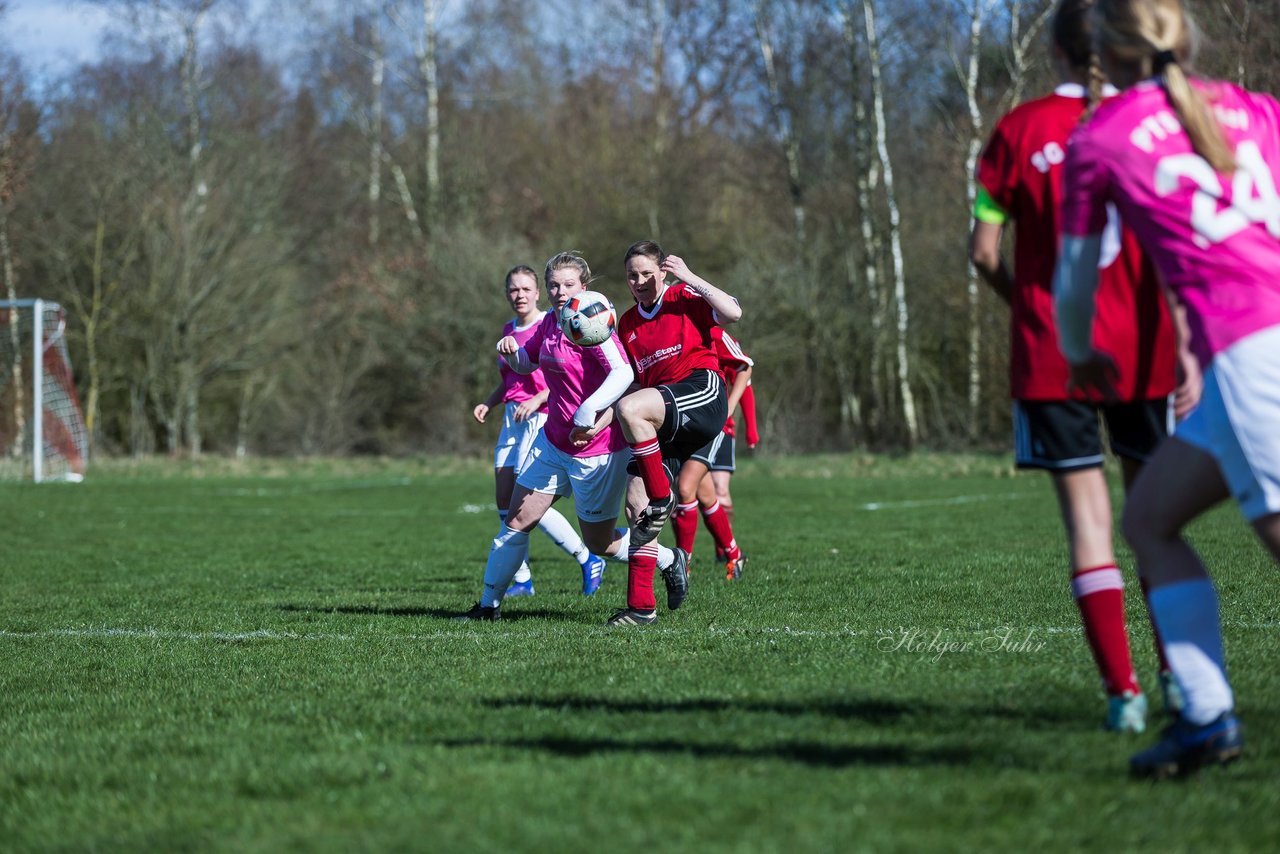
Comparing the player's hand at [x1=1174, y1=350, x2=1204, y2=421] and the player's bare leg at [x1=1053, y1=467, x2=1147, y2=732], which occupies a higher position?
the player's hand at [x1=1174, y1=350, x2=1204, y2=421]

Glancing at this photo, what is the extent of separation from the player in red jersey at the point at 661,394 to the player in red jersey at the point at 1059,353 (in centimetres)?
281

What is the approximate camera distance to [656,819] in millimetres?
3127

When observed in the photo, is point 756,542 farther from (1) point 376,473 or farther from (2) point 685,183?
(2) point 685,183

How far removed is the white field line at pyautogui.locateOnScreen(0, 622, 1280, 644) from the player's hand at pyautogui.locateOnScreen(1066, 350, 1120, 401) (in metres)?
2.41

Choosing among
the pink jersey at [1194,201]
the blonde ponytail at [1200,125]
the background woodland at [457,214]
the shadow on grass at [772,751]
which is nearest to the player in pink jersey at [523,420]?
the shadow on grass at [772,751]

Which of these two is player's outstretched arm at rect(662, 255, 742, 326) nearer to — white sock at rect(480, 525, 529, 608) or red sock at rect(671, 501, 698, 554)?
white sock at rect(480, 525, 529, 608)

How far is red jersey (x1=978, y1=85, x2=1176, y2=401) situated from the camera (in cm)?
372

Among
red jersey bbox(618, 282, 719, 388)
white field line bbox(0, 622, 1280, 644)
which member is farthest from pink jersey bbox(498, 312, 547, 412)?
white field line bbox(0, 622, 1280, 644)

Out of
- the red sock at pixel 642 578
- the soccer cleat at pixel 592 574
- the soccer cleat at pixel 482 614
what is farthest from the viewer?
the soccer cleat at pixel 592 574

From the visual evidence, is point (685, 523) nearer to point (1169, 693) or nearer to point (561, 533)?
point (561, 533)

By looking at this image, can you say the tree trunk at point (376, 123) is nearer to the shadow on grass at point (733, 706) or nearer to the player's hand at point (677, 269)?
the player's hand at point (677, 269)

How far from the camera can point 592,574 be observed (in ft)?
27.4

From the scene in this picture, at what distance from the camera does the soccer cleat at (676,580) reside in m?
7.20

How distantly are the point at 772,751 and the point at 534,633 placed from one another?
9.30ft
